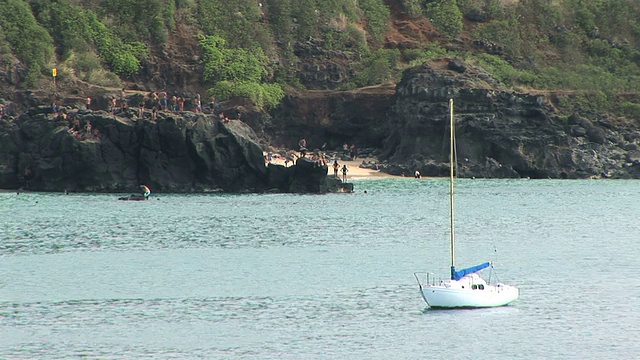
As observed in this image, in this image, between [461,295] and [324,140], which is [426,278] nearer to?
[461,295]

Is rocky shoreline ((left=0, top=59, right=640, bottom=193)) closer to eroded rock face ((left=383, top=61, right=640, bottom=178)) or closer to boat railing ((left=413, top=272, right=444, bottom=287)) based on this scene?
eroded rock face ((left=383, top=61, right=640, bottom=178))

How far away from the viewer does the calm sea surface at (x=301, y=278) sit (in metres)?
45.6

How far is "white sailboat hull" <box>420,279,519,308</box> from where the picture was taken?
50406 millimetres

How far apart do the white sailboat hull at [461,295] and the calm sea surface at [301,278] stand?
0.45 metres

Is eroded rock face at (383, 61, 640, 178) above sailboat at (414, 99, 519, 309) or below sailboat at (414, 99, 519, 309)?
above

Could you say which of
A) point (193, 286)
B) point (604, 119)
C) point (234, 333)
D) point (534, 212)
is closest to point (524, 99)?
point (604, 119)

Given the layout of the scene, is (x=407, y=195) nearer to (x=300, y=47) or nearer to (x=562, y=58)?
(x=300, y=47)

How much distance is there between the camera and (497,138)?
127812mm

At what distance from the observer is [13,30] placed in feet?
443

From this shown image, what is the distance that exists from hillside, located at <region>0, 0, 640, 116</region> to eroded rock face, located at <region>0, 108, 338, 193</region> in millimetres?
20908

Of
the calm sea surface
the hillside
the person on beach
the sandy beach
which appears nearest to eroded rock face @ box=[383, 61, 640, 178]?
the sandy beach

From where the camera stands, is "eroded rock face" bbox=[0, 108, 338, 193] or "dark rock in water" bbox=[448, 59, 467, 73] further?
"dark rock in water" bbox=[448, 59, 467, 73]

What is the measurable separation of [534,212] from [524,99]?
39.9 m

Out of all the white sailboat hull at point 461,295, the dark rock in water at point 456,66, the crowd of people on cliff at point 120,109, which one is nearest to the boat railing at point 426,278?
the white sailboat hull at point 461,295
